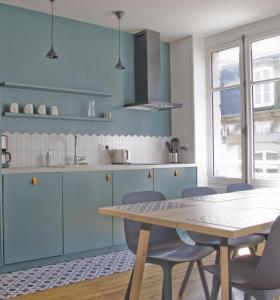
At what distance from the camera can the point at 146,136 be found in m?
5.50

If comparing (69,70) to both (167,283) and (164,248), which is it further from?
(167,283)

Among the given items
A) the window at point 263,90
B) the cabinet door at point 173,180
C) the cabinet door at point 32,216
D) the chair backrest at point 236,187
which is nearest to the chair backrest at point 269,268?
the chair backrest at point 236,187

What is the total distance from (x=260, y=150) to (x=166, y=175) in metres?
1.23

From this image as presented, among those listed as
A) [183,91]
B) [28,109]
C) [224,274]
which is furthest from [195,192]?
[183,91]

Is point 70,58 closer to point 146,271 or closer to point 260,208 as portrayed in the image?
point 146,271

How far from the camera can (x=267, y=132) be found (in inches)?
194

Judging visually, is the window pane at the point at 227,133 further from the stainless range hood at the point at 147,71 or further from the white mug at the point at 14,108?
the white mug at the point at 14,108

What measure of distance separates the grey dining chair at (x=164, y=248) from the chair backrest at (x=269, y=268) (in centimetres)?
55

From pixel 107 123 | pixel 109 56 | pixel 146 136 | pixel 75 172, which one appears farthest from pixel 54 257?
pixel 109 56

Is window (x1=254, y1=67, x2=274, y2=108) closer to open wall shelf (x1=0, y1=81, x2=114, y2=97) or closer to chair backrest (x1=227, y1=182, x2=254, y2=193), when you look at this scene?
chair backrest (x1=227, y1=182, x2=254, y2=193)

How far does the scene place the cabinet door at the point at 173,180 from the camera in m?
4.89

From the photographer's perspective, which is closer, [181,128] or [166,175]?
[166,175]

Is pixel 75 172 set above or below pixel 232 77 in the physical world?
below

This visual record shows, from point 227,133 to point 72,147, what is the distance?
7.02 ft
